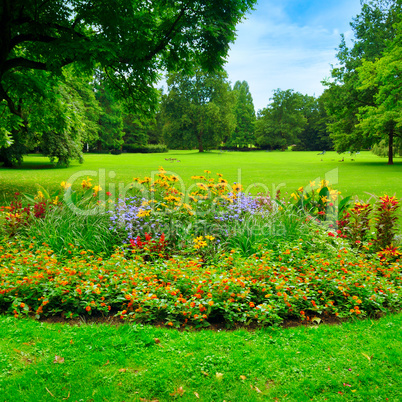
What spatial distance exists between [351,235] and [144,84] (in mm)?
6409

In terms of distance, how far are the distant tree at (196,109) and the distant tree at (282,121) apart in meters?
14.2

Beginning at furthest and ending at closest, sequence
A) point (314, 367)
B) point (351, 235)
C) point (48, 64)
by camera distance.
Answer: point (48, 64)
point (351, 235)
point (314, 367)

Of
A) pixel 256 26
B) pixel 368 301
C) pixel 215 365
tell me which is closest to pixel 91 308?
pixel 215 365

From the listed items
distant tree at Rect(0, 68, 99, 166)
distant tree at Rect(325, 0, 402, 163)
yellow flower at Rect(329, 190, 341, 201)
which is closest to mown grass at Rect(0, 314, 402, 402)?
yellow flower at Rect(329, 190, 341, 201)

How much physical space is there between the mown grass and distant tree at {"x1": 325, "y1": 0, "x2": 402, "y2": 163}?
25297 mm

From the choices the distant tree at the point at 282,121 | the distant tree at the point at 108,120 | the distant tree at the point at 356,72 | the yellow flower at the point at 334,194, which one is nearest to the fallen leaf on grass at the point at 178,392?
the yellow flower at the point at 334,194

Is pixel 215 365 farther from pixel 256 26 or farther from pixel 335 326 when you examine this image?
pixel 256 26

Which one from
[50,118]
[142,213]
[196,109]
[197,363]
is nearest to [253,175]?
[50,118]

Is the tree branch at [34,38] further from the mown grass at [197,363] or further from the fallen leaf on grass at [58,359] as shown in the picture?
the fallen leaf on grass at [58,359]

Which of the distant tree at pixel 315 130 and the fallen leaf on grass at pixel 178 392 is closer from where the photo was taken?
the fallen leaf on grass at pixel 178 392

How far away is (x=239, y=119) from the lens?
65625 mm

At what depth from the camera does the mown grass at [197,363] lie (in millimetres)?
2420

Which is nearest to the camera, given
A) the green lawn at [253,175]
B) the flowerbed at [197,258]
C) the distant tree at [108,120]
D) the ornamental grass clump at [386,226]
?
the flowerbed at [197,258]

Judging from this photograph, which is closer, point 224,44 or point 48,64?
point 48,64
